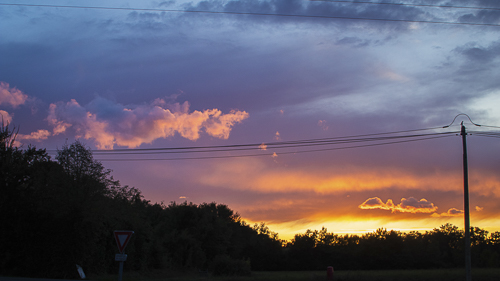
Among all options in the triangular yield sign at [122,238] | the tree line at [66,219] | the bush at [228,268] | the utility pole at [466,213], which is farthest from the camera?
the bush at [228,268]

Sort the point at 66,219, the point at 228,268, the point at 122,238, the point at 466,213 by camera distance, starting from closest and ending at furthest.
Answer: the point at 122,238, the point at 466,213, the point at 66,219, the point at 228,268

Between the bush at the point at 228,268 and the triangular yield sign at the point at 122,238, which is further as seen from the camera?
the bush at the point at 228,268

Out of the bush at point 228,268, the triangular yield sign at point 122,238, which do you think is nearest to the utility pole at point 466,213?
the triangular yield sign at point 122,238

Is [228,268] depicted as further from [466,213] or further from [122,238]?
[122,238]

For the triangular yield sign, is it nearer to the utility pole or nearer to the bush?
the utility pole

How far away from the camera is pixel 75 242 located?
82.7ft

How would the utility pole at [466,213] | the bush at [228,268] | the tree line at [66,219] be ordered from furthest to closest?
the bush at [228,268], the tree line at [66,219], the utility pole at [466,213]

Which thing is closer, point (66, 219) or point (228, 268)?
point (66, 219)

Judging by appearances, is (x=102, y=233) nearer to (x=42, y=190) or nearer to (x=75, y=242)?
(x=75, y=242)

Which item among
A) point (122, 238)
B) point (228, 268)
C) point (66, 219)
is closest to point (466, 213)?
point (122, 238)

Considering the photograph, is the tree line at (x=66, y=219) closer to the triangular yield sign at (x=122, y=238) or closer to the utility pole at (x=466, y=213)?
the triangular yield sign at (x=122, y=238)

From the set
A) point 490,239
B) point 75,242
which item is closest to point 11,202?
point 75,242

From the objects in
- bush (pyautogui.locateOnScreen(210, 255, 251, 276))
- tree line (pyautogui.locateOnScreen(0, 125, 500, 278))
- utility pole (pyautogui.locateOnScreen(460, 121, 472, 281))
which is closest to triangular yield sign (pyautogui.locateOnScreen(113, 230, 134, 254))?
tree line (pyautogui.locateOnScreen(0, 125, 500, 278))

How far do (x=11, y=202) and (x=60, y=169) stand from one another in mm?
4909
